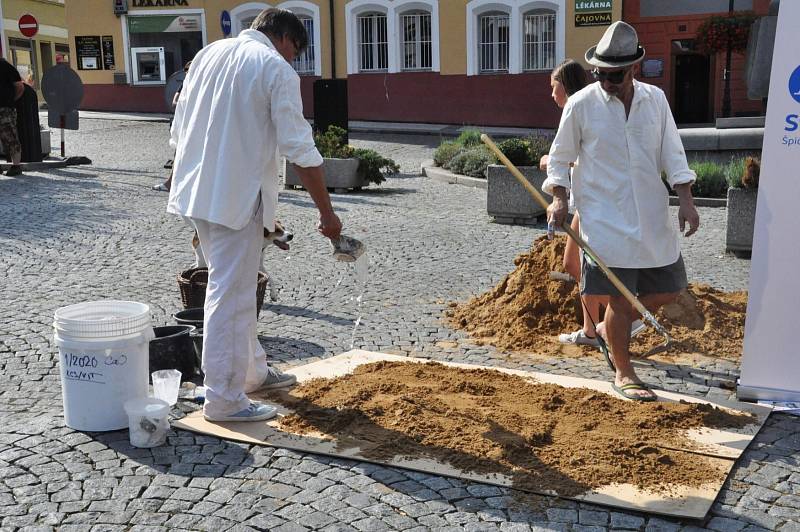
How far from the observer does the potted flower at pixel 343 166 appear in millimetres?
14141

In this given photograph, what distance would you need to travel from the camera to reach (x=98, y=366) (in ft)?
15.4

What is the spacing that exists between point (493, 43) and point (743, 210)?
17.9 meters

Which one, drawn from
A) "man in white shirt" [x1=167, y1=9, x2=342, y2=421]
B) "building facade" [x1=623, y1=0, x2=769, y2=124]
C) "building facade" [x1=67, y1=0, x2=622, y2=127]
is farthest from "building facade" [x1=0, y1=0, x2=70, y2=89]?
"man in white shirt" [x1=167, y1=9, x2=342, y2=421]

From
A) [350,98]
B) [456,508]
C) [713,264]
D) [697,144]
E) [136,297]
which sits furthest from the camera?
[350,98]

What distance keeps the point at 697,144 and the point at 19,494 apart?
1126 centimetres

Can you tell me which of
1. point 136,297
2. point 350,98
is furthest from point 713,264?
point 350,98

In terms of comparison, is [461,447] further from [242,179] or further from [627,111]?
[627,111]

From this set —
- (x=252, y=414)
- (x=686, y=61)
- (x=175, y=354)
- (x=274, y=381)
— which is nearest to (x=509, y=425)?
(x=252, y=414)

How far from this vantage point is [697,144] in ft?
44.2

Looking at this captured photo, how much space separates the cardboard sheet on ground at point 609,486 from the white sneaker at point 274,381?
0.35 feet

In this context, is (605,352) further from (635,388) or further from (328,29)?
(328,29)

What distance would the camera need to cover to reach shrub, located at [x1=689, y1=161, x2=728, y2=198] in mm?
12625

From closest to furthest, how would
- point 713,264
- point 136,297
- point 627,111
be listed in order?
point 627,111, point 136,297, point 713,264

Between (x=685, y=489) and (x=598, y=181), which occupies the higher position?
(x=598, y=181)
